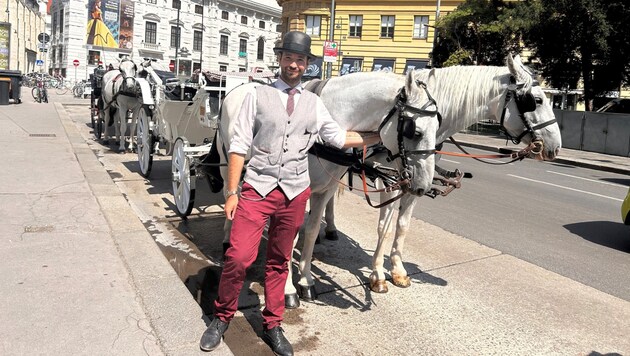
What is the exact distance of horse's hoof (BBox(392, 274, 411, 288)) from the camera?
183 inches

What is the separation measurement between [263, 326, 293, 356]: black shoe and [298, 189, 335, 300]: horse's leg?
0.93 m

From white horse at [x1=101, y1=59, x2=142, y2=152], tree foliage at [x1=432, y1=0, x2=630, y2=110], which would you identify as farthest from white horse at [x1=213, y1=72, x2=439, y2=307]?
tree foliage at [x1=432, y1=0, x2=630, y2=110]

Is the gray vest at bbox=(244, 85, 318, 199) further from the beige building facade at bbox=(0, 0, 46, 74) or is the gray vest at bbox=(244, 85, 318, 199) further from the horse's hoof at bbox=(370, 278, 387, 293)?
the beige building facade at bbox=(0, 0, 46, 74)

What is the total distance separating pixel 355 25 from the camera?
145 ft

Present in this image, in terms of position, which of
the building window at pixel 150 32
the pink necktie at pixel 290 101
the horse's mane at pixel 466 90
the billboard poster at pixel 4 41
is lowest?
the pink necktie at pixel 290 101

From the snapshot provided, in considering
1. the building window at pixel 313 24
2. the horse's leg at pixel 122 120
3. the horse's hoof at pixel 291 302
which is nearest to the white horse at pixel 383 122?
the horse's hoof at pixel 291 302

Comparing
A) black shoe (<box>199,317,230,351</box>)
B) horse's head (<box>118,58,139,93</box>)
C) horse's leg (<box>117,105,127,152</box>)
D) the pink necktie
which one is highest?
horse's head (<box>118,58,139,93</box>)

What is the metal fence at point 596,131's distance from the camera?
1962 cm

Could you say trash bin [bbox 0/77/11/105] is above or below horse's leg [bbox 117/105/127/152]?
above

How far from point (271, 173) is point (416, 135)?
1037 millimetres

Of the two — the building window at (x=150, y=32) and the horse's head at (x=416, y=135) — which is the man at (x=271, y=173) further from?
the building window at (x=150, y=32)

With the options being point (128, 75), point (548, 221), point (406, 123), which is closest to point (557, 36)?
point (548, 221)

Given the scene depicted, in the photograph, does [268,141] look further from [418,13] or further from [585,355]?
[418,13]

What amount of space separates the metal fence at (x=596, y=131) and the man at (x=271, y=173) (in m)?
20.4
